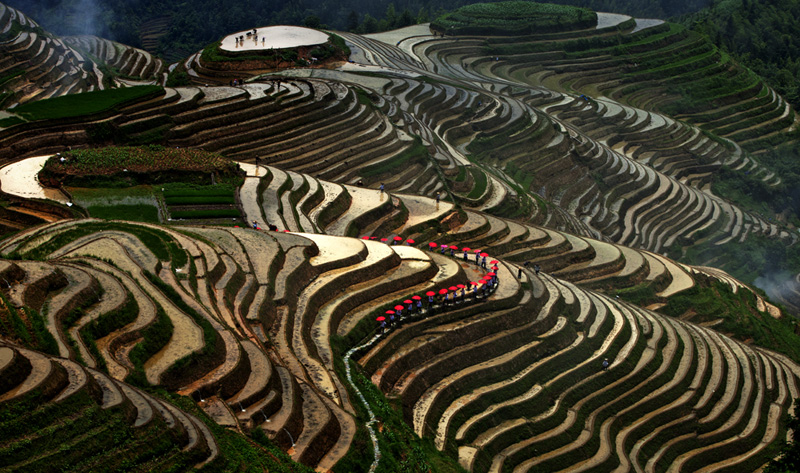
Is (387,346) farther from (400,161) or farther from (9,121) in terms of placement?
(9,121)

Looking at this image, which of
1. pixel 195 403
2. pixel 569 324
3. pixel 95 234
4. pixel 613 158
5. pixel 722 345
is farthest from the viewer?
pixel 613 158

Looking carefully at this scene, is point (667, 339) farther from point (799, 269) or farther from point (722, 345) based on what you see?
point (799, 269)

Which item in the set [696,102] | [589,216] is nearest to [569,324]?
[589,216]

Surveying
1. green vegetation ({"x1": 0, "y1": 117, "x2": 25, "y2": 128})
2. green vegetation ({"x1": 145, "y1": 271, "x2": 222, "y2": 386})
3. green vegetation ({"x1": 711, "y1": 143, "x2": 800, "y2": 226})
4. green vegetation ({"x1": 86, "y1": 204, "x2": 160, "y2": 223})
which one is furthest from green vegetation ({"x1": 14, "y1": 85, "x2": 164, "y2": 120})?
green vegetation ({"x1": 711, "y1": 143, "x2": 800, "y2": 226})

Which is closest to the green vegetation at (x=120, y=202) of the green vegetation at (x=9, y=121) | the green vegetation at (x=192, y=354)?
the green vegetation at (x=9, y=121)

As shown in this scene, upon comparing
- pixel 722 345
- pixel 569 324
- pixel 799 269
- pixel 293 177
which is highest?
pixel 293 177

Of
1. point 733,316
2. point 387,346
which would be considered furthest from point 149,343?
point 733,316

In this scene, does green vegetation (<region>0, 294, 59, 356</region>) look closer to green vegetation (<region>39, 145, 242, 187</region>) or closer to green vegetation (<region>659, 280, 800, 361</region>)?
green vegetation (<region>39, 145, 242, 187</region>)
